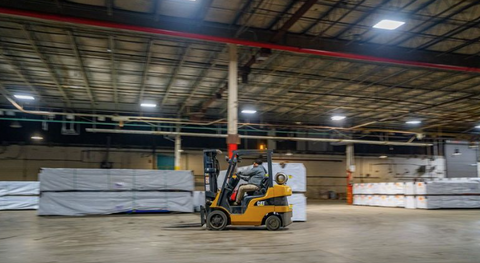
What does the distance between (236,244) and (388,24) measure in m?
8.38

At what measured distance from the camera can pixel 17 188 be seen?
19.3 meters

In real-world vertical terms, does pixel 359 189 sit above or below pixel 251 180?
below

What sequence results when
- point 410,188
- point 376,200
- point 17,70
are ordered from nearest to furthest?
1. point 17,70
2. point 410,188
3. point 376,200

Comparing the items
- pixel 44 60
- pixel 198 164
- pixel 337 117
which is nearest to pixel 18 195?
pixel 44 60

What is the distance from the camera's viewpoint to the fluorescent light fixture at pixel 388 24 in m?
11.5

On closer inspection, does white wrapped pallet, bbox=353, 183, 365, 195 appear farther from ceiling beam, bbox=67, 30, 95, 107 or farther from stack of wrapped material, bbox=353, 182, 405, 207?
ceiling beam, bbox=67, 30, 95, 107

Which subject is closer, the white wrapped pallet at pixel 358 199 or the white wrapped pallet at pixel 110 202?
the white wrapped pallet at pixel 110 202

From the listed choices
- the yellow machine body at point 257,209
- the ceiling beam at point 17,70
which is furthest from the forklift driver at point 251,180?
the ceiling beam at point 17,70

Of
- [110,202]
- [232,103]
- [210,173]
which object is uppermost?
[232,103]

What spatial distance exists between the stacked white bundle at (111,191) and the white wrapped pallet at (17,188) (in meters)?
5.44

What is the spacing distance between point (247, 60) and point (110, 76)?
21.6ft

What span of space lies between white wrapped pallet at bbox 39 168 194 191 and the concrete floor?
4.28 meters

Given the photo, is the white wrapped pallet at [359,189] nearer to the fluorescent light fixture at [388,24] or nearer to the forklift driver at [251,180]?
the fluorescent light fixture at [388,24]

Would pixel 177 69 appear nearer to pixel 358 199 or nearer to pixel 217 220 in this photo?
pixel 217 220
